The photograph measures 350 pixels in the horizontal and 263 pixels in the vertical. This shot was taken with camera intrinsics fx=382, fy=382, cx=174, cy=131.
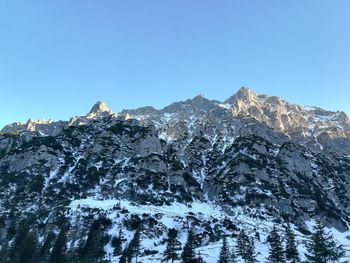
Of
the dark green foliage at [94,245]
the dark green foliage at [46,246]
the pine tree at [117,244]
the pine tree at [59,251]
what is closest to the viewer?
the pine tree at [59,251]

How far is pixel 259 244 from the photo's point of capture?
174m

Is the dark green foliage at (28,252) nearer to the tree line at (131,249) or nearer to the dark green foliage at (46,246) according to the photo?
the tree line at (131,249)

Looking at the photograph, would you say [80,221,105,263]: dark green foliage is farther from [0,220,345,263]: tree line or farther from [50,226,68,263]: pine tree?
[50,226,68,263]: pine tree

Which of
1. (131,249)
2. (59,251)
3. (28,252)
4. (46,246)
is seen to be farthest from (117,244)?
(28,252)

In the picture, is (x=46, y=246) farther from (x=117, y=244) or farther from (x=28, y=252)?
(x=117, y=244)

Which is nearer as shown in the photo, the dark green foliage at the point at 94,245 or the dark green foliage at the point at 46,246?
the dark green foliage at the point at 46,246

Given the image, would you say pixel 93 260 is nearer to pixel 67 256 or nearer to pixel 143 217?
pixel 67 256

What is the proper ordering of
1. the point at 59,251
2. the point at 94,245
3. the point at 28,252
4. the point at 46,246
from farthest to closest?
the point at 94,245, the point at 46,246, the point at 59,251, the point at 28,252

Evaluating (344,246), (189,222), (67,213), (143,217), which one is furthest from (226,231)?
(67,213)

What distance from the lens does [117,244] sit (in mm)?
171875

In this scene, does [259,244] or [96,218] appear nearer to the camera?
[259,244]

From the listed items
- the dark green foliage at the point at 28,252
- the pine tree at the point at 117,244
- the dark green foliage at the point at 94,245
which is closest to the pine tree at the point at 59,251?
the dark green foliage at the point at 28,252

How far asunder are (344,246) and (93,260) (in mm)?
128654

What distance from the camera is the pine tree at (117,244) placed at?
16305 cm
